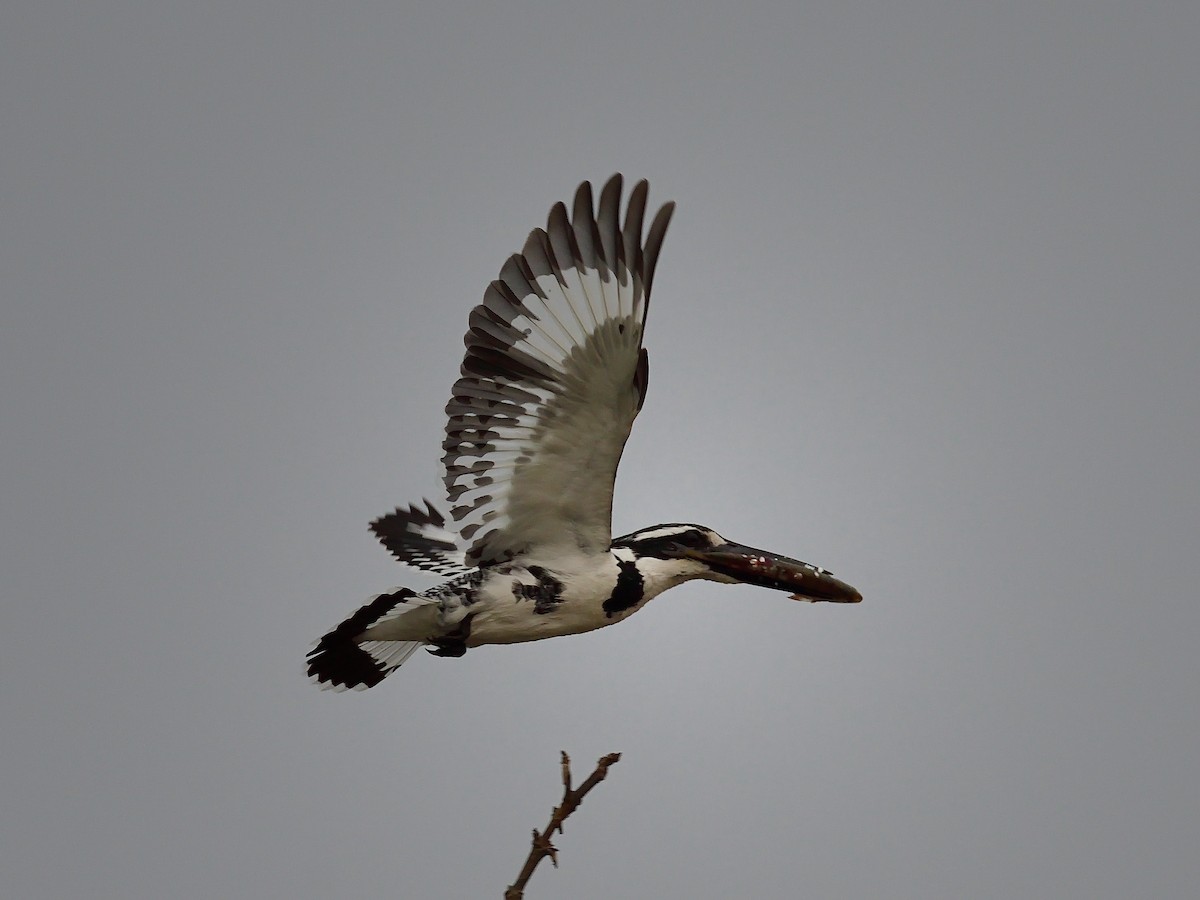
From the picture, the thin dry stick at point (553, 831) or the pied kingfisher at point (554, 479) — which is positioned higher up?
the pied kingfisher at point (554, 479)

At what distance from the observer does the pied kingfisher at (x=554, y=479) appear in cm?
588

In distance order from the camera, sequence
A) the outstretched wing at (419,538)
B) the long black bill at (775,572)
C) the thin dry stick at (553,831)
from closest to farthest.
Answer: the thin dry stick at (553,831), the long black bill at (775,572), the outstretched wing at (419,538)

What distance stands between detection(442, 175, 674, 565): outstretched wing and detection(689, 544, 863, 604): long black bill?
583 mm

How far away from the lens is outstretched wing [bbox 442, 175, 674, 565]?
5.87 metres

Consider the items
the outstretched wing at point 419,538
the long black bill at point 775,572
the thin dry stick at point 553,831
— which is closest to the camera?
the thin dry stick at point 553,831

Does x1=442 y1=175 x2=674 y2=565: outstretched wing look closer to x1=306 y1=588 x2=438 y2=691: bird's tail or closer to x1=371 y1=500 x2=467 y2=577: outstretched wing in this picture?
x1=306 y1=588 x2=438 y2=691: bird's tail

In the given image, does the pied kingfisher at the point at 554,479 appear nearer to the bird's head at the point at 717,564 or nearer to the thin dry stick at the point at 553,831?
the bird's head at the point at 717,564

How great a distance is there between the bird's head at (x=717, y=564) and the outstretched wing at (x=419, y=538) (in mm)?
1194

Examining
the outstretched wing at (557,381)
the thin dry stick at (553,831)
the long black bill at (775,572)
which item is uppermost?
the outstretched wing at (557,381)

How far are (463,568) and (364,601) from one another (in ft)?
3.08

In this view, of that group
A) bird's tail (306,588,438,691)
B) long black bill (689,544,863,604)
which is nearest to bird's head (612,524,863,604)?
long black bill (689,544,863,604)

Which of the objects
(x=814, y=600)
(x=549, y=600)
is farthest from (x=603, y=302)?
(x=814, y=600)

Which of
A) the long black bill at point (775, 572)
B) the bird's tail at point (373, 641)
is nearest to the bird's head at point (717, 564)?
the long black bill at point (775, 572)

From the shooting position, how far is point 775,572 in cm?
664
